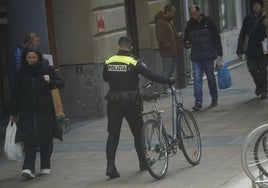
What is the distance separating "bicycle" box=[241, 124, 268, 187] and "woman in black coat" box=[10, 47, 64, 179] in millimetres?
2862

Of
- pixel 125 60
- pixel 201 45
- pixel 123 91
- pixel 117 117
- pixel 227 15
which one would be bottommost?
pixel 117 117

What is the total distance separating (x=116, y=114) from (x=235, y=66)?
1374 cm

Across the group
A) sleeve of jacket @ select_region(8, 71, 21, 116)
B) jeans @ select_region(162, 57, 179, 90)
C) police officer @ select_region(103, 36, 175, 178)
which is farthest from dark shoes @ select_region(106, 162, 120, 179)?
jeans @ select_region(162, 57, 179, 90)

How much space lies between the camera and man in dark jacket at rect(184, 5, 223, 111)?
13930 mm

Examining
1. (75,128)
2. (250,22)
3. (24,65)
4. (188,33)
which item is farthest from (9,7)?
(250,22)

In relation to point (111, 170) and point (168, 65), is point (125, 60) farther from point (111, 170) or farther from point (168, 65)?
point (168, 65)

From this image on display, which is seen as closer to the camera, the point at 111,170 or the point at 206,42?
the point at 111,170

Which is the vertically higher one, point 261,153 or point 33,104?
point 33,104

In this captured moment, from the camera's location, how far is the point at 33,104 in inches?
366

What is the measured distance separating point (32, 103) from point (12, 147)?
577mm

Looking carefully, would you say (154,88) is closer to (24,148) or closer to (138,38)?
(138,38)

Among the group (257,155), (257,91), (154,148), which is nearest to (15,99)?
(154,148)

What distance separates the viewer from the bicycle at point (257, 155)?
7.38 m

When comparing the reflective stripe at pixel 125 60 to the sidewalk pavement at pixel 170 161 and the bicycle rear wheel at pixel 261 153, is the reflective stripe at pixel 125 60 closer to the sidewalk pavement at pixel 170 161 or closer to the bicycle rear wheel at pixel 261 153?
the sidewalk pavement at pixel 170 161
